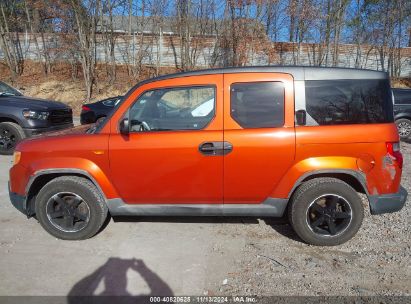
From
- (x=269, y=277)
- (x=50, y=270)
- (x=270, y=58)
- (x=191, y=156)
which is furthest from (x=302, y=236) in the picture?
(x=270, y=58)

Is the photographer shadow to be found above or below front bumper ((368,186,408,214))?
below

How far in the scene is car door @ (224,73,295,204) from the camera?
11.4ft

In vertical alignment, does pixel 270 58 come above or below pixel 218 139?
above

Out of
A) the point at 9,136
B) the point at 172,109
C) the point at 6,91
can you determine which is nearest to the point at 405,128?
the point at 172,109

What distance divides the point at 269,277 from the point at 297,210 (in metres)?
0.80

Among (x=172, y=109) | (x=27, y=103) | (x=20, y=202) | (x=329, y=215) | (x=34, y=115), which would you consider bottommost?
(x=329, y=215)

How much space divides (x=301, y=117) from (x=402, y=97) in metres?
8.32

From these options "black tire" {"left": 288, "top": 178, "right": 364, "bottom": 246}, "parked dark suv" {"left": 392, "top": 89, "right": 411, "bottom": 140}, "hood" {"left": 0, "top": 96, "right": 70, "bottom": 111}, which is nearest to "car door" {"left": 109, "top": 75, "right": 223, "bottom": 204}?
"black tire" {"left": 288, "top": 178, "right": 364, "bottom": 246}

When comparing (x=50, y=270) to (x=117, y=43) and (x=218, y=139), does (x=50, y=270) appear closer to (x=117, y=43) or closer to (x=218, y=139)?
(x=218, y=139)

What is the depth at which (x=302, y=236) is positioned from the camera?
368 cm

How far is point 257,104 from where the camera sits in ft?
11.6

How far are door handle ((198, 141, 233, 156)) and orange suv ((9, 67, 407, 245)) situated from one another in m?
0.01

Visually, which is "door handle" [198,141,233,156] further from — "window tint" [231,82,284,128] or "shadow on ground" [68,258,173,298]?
"shadow on ground" [68,258,173,298]

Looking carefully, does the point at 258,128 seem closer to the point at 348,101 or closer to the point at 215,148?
the point at 215,148
